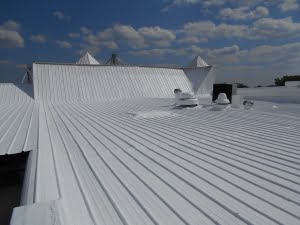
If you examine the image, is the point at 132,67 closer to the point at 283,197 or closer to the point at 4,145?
the point at 4,145

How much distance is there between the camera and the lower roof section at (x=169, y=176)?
2.40 m

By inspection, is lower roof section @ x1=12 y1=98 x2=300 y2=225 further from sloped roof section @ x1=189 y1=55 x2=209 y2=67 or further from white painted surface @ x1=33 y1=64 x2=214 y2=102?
sloped roof section @ x1=189 y1=55 x2=209 y2=67

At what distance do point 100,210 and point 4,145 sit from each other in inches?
134

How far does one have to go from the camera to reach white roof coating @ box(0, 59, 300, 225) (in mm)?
2359

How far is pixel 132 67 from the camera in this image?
69.1 feet

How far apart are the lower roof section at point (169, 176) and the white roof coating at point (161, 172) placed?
1cm

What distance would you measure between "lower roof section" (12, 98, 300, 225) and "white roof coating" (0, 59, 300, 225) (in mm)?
11

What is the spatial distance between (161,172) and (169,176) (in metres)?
0.18

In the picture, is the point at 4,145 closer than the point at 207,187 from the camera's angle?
No

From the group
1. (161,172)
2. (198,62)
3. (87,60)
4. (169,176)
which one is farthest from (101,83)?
(169,176)

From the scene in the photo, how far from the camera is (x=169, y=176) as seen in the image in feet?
Result: 10.8

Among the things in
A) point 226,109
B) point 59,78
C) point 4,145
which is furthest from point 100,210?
point 59,78

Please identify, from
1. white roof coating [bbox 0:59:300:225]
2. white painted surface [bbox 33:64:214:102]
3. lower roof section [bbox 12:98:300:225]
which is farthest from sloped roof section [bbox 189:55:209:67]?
lower roof section [bbox 12:98:300:225]

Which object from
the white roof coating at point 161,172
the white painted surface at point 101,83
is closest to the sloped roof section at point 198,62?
the white painted surface at point 101,83
